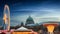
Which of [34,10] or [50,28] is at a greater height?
[34,10]

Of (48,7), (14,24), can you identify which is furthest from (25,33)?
(48,7)

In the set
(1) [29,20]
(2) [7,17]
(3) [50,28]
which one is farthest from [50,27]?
(2) [7,17]

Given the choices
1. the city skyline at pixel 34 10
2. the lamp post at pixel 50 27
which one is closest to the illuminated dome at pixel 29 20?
the city skyline at pixel 34 10

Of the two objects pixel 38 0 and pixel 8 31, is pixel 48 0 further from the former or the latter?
pixel 8 31

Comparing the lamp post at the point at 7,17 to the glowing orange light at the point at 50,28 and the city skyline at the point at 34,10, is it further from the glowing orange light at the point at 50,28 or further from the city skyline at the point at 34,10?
the glowing orange light at the point at 50,28

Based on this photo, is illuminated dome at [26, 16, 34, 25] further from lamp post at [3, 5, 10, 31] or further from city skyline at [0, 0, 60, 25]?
lamp post at [3, 5, 10, 31]

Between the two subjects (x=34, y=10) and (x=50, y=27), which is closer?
(x=50, y=27)

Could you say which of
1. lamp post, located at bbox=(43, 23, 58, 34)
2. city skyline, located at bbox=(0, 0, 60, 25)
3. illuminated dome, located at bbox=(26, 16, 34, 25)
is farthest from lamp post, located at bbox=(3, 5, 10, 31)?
lamp post, located at bbox=(43, 23, 58, 34)

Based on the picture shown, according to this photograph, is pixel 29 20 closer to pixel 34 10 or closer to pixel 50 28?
pixel 34 10

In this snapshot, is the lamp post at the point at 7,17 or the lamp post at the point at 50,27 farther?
the lamp post at the point at 7,17

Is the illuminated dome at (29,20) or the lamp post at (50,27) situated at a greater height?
the illuminated dome at (29,20)

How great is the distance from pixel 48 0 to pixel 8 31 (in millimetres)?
1049

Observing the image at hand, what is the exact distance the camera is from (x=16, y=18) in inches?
109

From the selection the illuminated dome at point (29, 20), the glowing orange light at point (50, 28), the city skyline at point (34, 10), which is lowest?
the glowing orange light at point (50, 28)
